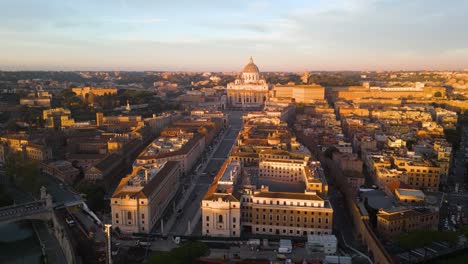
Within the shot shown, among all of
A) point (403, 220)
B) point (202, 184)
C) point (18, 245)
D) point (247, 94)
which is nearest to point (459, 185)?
point (403, 220)

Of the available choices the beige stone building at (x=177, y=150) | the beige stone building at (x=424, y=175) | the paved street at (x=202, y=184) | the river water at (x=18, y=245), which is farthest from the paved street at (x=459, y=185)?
the river water at (x=18, y=245)

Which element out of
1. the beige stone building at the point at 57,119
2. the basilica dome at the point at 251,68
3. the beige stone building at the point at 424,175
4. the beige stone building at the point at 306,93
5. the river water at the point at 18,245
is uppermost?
the basilica dome at the point at 251,68

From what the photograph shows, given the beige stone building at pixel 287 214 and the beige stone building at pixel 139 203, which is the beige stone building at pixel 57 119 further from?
the beige stone building at pixel 287 214

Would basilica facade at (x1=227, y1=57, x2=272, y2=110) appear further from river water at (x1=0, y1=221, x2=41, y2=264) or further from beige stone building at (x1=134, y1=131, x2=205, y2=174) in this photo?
river water at (x1=0, y1=221, x2=41, y2=264)

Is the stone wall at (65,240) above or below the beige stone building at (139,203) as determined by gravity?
below

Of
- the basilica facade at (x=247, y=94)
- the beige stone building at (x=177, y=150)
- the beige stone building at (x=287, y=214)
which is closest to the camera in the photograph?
the beige stone building at (x=287, y=214)

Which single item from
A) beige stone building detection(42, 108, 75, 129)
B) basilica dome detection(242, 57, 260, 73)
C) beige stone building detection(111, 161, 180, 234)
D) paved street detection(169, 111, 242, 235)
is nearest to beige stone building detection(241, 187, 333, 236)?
paved street detection(169, 111, 242, 235)
